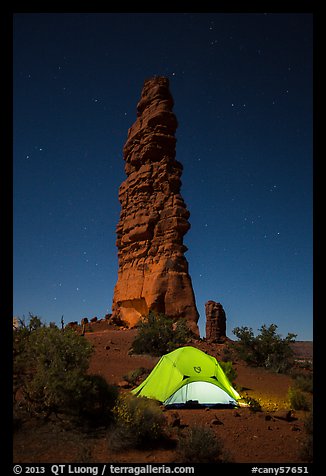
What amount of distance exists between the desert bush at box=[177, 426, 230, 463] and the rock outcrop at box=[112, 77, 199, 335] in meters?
22.4

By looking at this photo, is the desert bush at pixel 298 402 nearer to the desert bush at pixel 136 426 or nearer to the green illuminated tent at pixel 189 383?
the green illuminated tent at pixel 189 383

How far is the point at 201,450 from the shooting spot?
5.92 meters

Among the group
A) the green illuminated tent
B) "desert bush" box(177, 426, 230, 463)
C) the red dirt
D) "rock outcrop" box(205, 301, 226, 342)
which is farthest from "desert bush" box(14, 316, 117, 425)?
"rock outcrop" box(205, 301, 226, 342)

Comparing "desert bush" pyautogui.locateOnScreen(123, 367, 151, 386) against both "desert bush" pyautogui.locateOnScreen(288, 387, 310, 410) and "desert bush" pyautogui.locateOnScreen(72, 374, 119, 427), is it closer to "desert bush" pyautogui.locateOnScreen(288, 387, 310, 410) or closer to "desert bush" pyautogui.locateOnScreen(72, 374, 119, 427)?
"desert bush" pyautogui.locateOnScreen(72, 374, 119, 427)

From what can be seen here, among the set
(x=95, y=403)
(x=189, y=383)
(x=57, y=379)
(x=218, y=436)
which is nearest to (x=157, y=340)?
(x=189, y=383)

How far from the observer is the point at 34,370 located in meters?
8.20

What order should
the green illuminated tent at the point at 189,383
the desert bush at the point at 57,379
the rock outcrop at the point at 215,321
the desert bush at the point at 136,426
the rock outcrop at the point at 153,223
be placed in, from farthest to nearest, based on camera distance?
the rock outcrop at the point at 215,321
the rock outcrop at the point at 153,223
the green illuminated tent at the point at 189,383
the desert bush at the point at 57,379
the desert bush at the point at 136,426

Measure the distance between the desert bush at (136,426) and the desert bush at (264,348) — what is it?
39.5ft

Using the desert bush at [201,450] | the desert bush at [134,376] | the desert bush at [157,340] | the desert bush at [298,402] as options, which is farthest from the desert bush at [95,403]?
the desert bush at [157,340]

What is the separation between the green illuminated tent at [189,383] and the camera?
10.1 meters

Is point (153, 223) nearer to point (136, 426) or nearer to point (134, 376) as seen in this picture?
point (134, 376)

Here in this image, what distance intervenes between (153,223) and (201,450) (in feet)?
91.5

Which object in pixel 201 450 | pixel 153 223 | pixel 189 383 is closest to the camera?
pixel 201 450
